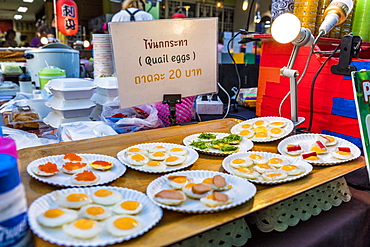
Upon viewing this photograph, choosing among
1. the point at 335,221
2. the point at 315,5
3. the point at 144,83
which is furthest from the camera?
the point at 315,5

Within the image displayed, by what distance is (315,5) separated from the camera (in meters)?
1.67

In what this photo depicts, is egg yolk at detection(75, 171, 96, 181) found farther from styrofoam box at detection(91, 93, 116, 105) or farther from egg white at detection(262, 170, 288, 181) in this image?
styrofoam box at detection(91, 93, 116, 105)

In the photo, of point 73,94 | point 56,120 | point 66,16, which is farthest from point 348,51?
point 66,16

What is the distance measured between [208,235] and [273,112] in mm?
1309

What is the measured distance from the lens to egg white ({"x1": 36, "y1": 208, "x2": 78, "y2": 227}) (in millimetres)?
589

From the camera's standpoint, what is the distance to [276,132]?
1.27m

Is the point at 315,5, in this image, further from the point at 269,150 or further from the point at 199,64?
the point at 269,150

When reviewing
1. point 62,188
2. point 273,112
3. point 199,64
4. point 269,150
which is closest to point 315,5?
point 273,112

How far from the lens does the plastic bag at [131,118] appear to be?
1.43 meters

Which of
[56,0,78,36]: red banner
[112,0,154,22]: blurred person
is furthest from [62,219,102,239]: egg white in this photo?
[56,0,78,36]: red banner

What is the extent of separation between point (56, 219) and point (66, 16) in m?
6.54

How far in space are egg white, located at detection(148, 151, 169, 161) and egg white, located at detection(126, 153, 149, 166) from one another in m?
0.02

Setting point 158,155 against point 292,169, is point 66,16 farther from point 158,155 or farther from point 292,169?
point 292,169

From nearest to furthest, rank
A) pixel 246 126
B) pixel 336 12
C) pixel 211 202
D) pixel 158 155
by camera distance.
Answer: pixel 211 202 → pixel 158 155 → pixel 336 12 → pixel 246 126
